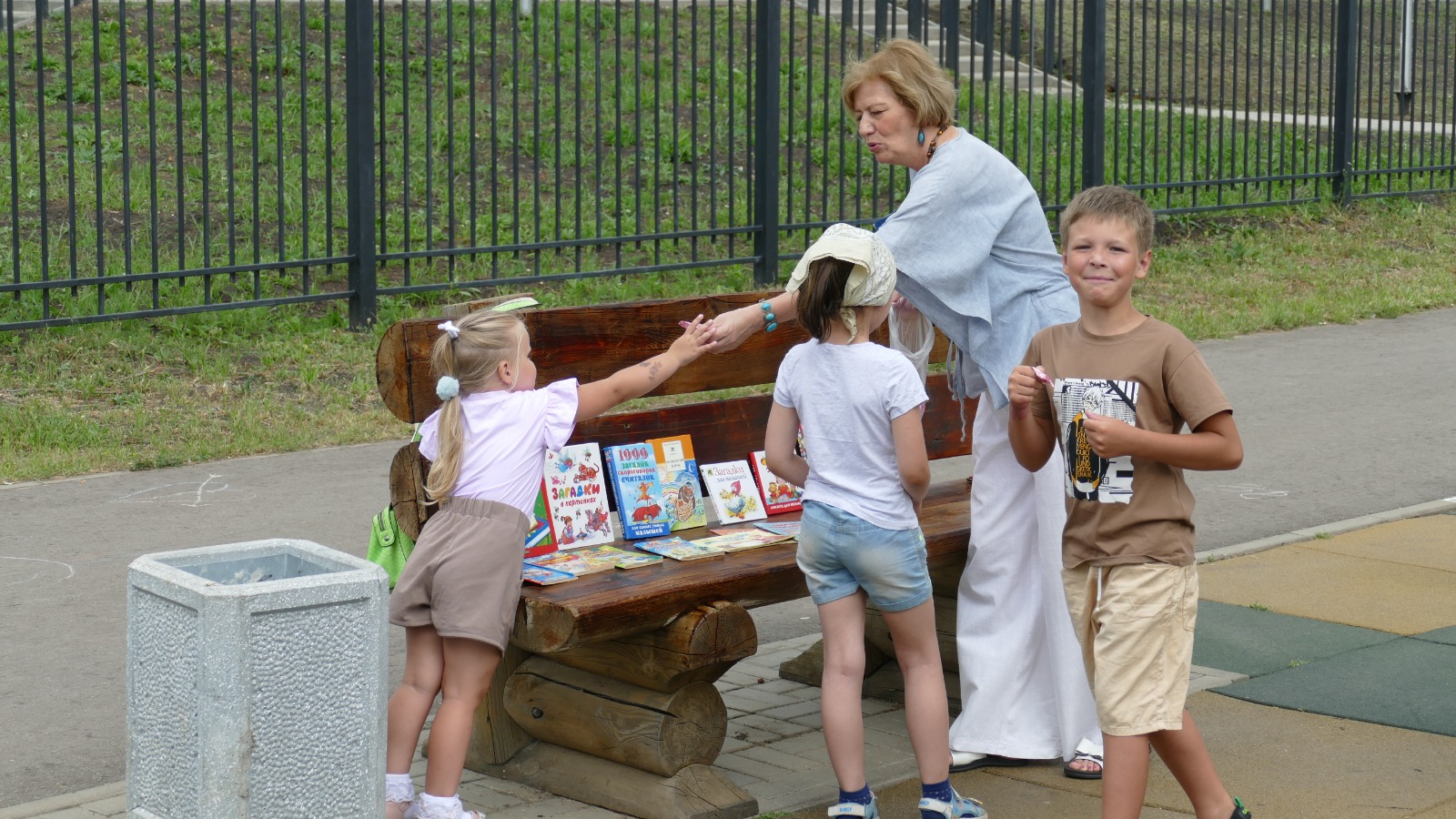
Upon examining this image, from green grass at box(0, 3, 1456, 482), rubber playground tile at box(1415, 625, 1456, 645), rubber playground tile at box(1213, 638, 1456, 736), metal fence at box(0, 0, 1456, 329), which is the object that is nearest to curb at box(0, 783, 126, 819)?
rubber playground tile at box(1213, 638, 1456, 736)

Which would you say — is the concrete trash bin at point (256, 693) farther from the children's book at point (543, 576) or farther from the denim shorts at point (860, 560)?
the denim shorts at point (860, 560)

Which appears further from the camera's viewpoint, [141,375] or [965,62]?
[965,62]

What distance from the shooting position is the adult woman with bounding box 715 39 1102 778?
4273 millimetres

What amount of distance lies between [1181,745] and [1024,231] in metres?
1.43

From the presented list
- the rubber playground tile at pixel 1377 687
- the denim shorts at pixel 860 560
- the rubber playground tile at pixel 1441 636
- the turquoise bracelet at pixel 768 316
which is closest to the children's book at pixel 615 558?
the denim shorts at pixel 860 560

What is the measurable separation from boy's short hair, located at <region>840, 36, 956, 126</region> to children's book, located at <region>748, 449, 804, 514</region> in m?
1.19

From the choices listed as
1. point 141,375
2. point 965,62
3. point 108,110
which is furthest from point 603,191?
point 965,62

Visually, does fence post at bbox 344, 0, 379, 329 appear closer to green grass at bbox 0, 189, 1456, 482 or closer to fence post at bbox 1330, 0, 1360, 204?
green grass at bbox 0, 189, 1456, 482

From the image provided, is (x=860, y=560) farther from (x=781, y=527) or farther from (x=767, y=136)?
(x=767, y=136)

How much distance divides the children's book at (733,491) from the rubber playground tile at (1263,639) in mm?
1462

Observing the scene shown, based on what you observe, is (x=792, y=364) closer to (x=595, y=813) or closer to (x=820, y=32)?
(x=595, y=813)

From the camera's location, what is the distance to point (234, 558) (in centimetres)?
341

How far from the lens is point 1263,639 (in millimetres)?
5547

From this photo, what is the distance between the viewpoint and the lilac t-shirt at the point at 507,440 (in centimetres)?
388
